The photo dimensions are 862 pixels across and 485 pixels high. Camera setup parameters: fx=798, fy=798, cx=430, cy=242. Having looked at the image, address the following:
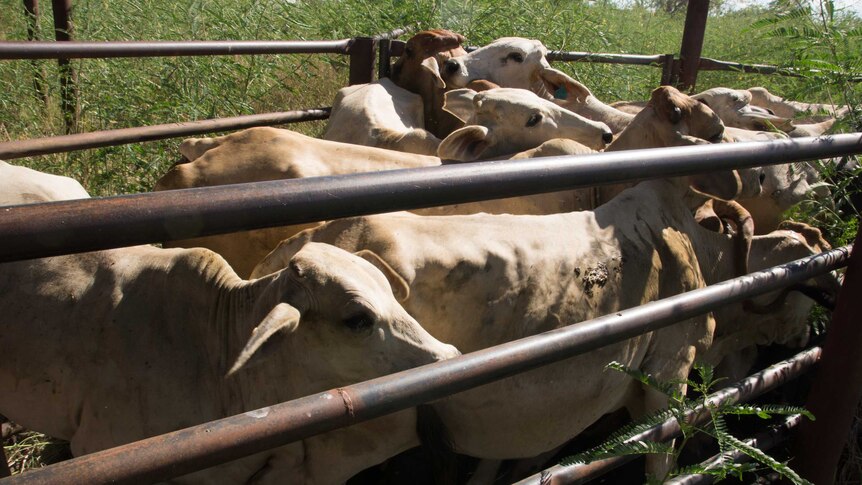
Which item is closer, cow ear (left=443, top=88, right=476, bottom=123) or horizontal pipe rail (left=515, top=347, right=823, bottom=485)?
horizontal pipe rail (left=515, top=347, right=823, bottom=485)

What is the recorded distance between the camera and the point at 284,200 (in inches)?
51.1

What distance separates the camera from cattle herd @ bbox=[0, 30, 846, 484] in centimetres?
240

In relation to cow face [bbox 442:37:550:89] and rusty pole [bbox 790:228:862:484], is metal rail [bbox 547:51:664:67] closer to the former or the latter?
cow face [bbox 442:37:550:89]

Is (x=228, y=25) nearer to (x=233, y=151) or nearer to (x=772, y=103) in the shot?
(x=233, y=151)

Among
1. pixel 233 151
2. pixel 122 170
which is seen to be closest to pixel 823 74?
pixel 233 151

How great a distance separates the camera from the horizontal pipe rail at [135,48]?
342 centimetres

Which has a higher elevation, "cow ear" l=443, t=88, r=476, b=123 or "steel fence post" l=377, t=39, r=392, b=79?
"steel fence post" l=377, t=39, r=392, b=79

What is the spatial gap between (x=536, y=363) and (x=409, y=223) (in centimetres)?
114

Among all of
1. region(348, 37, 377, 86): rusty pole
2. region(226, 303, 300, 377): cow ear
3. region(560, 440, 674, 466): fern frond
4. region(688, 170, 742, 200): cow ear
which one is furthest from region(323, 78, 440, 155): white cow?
region(560, 440, 674, 466): fern frond

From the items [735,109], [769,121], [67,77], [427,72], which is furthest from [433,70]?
[67,77]

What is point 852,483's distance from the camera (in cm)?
363

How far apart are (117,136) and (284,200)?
2.66m

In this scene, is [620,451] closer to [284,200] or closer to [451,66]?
[284,200]

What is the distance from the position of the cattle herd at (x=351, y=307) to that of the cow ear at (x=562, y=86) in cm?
197
